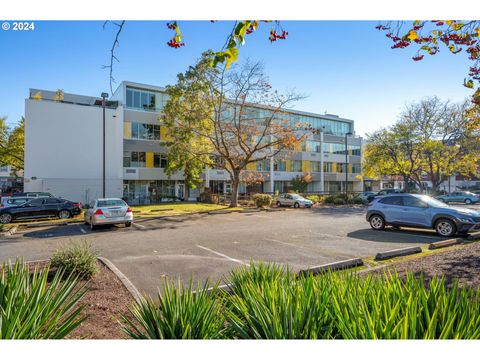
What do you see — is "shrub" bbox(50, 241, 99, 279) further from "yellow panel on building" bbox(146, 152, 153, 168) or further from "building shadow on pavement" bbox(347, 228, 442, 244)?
"yellow panel on building" bbox(146, 152, 153, 168)

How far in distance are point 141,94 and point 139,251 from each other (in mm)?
32332

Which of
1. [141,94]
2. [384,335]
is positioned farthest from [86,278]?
[141,94]

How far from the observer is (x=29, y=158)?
98.1ft

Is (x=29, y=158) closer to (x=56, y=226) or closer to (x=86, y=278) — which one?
(x=56, y=226)

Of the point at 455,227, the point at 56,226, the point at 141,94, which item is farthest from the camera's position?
the point at 141,94

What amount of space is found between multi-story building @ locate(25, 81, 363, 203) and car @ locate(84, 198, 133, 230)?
61.7 ft

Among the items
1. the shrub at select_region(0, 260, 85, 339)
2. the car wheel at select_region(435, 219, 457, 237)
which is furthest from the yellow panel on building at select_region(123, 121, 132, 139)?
the shrub at select_region(0, 260, 85, 339)

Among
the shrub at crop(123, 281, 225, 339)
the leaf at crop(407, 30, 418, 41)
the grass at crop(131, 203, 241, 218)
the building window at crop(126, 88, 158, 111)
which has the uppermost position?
the building window at crop(126, 88, 158, 111)

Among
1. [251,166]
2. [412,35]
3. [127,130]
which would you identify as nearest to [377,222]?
[412,35]

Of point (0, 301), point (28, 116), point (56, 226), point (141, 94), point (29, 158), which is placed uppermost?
point (141, 94)

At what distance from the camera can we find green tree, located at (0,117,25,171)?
37159 mm

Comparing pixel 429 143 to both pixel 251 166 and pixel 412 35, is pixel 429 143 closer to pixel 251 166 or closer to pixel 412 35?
pixel 251 166

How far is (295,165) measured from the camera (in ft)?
170

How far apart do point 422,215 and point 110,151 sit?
102 ft
